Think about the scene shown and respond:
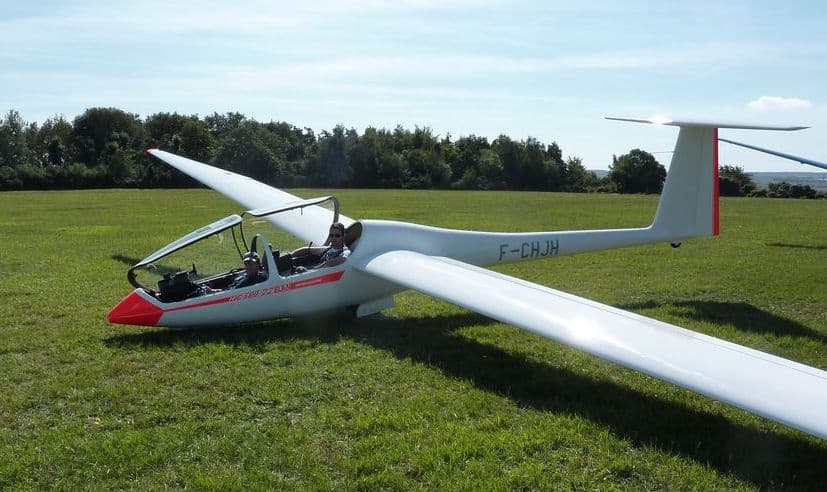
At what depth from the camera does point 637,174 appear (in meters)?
71.4

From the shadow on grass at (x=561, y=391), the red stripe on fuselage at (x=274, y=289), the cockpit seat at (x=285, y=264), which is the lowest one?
the shadow on grass at (x=561, y=391)

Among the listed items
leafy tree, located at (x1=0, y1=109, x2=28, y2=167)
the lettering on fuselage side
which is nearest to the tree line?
leafy tree, located at (x1=0, y1=109, x2=28, y2=167)

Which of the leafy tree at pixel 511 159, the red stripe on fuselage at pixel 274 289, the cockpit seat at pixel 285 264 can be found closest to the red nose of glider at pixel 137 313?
the red stripe on fuselage at pixel 274 289

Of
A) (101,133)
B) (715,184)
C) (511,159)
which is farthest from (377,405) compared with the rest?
(101,133)

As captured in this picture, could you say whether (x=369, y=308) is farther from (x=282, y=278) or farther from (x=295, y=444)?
(x=295, y=444)

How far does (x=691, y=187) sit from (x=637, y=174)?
63.7m

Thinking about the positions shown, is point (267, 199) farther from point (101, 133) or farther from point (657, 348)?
point (101, 133)

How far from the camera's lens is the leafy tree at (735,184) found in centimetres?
6016

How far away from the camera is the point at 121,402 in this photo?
602 centimetres

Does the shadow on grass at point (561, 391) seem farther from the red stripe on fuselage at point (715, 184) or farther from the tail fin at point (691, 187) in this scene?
the red stripe on fuselage at point (715, 184)

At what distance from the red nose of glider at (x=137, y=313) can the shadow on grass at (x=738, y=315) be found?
676 cm

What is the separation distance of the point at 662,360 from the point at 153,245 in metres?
14.3

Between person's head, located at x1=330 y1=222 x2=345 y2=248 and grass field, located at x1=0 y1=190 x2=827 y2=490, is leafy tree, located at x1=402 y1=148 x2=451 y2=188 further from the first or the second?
person's head, located at x1=330 y1=222 x2=345 y2=248

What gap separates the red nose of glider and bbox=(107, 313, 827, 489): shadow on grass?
0.92 ft
